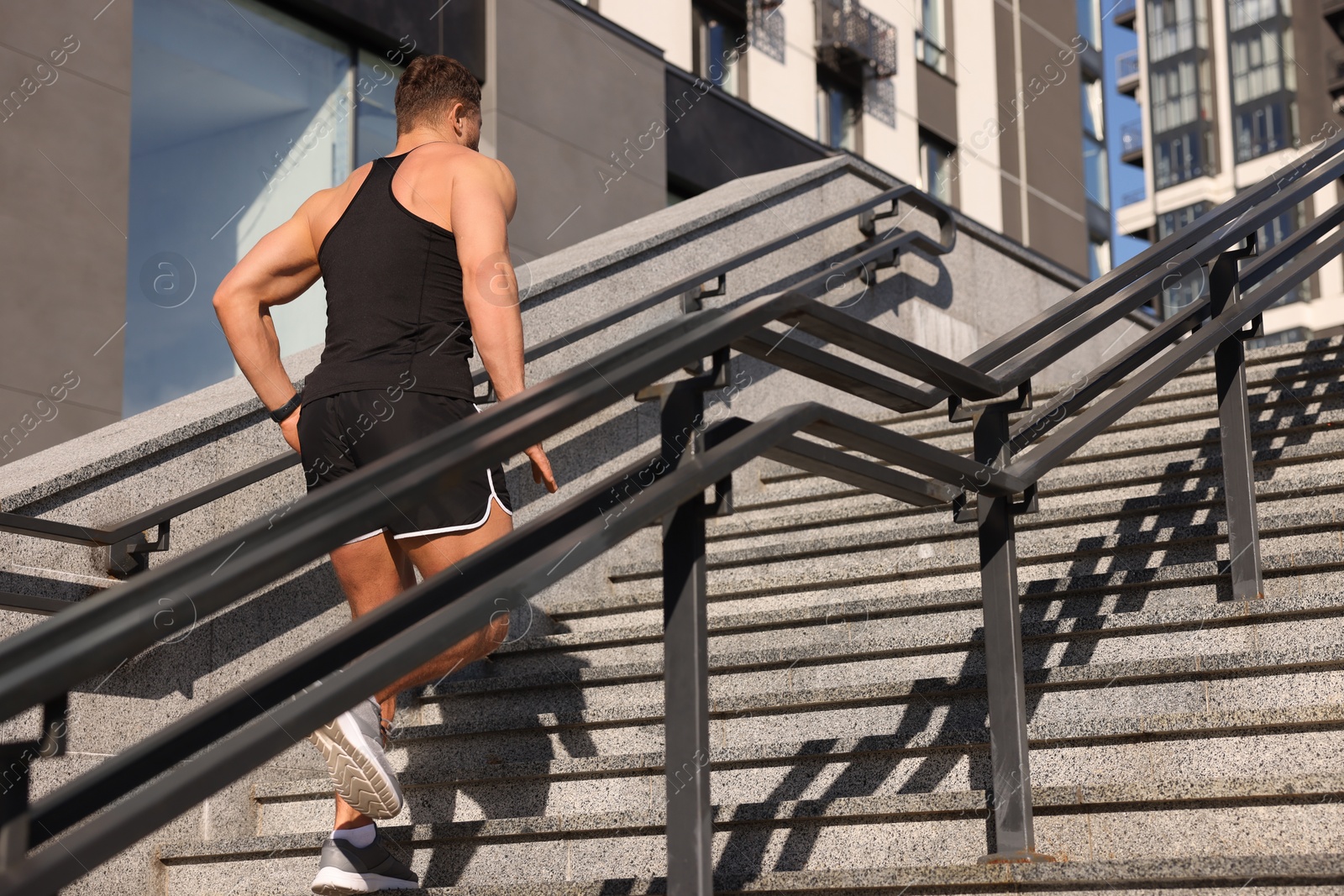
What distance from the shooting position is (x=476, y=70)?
45.1ft

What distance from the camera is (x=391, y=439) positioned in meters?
3.22

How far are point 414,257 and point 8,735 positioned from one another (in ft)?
5.70

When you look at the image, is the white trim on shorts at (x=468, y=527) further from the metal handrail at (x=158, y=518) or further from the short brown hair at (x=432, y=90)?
the metal handrail at (x=158, y=518)

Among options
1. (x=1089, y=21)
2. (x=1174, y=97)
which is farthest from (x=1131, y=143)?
(x=1089, y=21)

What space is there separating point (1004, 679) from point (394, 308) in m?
1.55

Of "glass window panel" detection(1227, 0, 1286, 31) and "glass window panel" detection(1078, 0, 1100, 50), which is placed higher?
"glass window panel" detection(1227, 0, 1286, 31)

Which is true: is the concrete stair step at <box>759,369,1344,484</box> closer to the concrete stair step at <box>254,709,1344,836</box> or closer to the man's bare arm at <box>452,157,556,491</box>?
the concrete stair step at <box>254,709,1344,836</box>

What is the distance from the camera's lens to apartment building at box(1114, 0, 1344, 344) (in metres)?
59.2

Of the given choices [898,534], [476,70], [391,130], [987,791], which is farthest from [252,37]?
[987,791]

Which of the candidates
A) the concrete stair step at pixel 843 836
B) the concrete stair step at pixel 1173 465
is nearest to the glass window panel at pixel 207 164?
the concrete stair step at pixel 1173 465

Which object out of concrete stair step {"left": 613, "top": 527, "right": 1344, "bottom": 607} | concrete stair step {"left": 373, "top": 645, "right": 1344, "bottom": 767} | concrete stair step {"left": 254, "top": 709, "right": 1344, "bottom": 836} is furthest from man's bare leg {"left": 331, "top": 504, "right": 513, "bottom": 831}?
concrete stair step {"left": 613, "top": 527, "right": 1344, "bottom": 607}

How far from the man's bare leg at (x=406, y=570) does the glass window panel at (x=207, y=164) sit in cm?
683

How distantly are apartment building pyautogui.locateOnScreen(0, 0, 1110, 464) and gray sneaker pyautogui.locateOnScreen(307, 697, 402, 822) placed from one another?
3334 millimetres

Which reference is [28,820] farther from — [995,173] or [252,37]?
[995,173]
